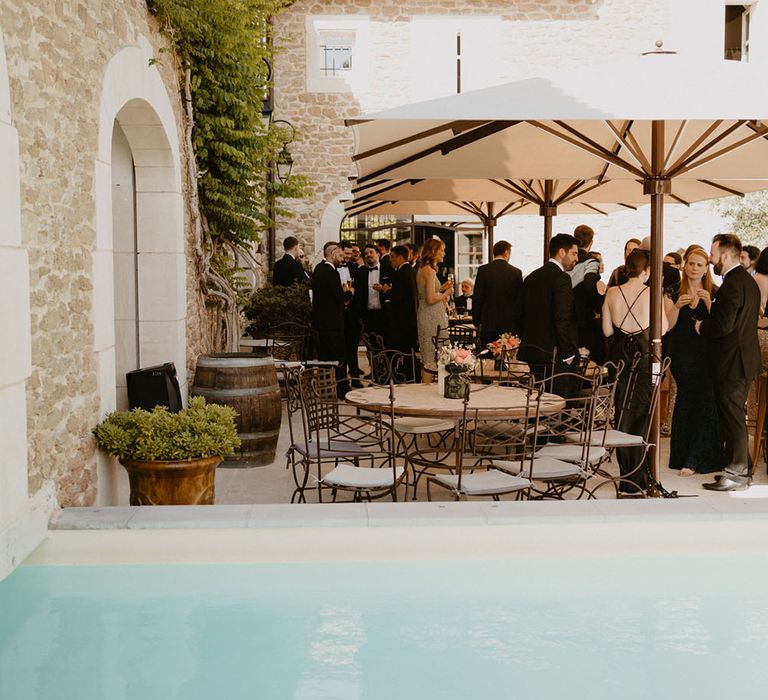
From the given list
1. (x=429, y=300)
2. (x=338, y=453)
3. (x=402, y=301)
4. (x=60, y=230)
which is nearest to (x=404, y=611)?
(x=338, y=453)

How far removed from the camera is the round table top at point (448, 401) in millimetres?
5266

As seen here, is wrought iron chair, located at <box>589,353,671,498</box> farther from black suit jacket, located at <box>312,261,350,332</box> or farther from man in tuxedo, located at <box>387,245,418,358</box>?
man in tuxedo, located at <box>387,245,418,358</box>

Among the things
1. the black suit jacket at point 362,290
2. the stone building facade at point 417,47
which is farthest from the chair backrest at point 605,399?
the stone building facade at point 417,47

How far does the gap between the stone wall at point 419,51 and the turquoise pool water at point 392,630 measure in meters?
11.9

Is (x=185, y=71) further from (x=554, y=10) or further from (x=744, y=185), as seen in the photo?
(x=554, y=10)

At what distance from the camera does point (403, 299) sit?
1016 centimetres

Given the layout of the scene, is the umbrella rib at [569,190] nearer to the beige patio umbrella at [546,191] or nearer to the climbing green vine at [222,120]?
the beige patio umbrella at [546,191]

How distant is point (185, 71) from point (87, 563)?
4.50 m

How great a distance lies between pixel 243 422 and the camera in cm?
663

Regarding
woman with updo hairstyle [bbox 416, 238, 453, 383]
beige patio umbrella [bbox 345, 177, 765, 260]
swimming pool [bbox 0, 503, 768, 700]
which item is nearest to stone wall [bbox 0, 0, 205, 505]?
swimming pool [bbox 0, 503, 768, 700]

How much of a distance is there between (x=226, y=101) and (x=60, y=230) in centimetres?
366

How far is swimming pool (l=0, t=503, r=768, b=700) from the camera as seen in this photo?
3.42 m

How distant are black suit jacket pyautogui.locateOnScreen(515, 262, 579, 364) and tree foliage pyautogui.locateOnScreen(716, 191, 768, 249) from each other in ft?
40.0

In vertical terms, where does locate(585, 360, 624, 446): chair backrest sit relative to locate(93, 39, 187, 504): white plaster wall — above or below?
below
